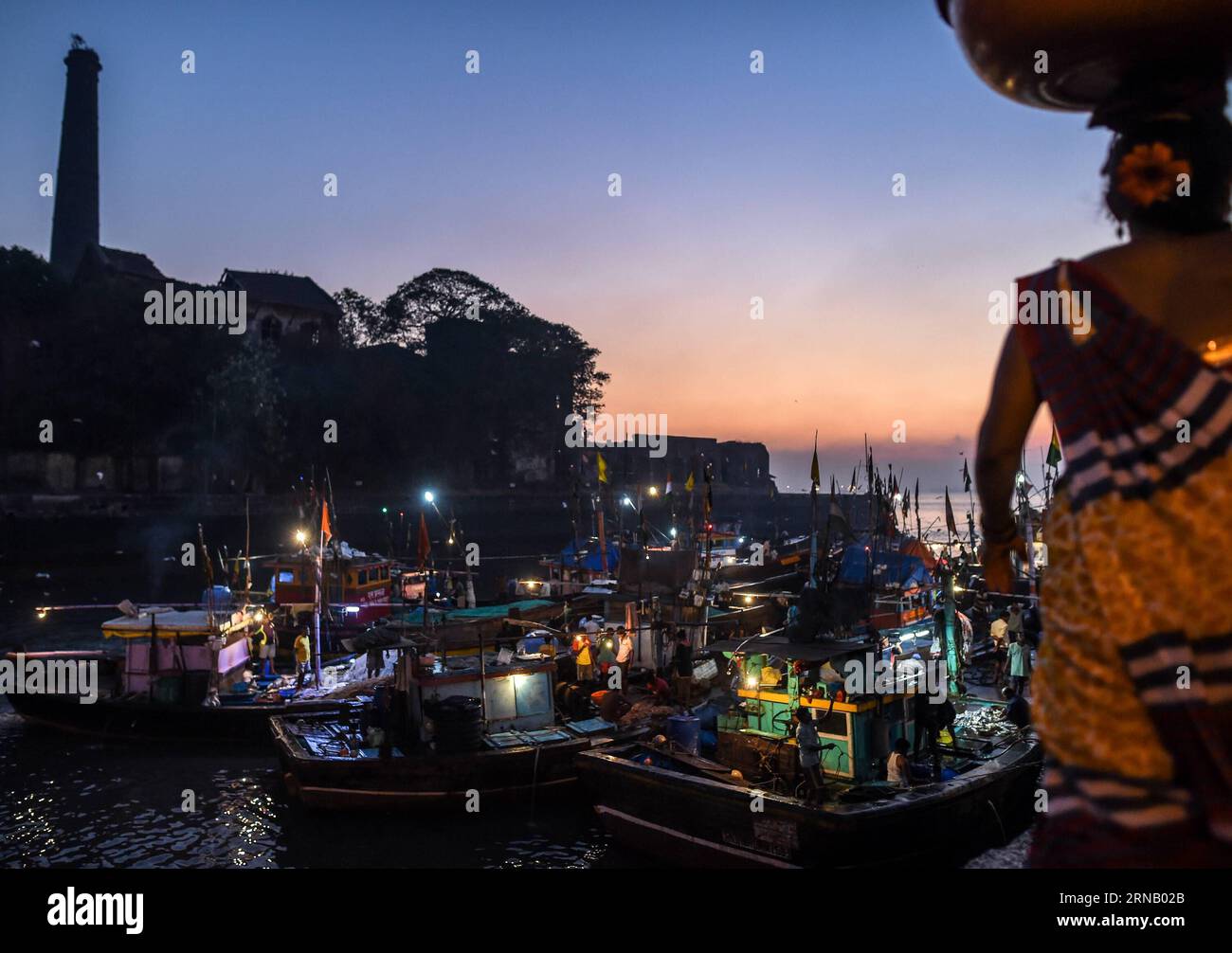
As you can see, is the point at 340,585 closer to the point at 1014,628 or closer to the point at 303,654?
the point at 303,654

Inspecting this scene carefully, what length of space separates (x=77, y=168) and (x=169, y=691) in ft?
267

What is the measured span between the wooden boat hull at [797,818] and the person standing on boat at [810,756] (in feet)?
1.17

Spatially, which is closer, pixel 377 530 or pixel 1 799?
pixel 1 799

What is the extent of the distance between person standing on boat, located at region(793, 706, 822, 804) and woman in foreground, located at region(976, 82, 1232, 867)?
37.4 ft

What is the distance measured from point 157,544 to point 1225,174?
73.2 metres

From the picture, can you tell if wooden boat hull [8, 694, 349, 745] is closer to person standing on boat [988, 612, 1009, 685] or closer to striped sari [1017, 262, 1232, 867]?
person standing on boat [988, 612, 1009, 685]

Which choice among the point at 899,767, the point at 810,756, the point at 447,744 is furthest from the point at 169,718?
the point at 899,767

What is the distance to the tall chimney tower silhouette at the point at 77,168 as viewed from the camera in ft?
262

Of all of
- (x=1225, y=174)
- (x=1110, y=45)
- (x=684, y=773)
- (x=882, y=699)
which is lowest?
(x=684, y=773)
